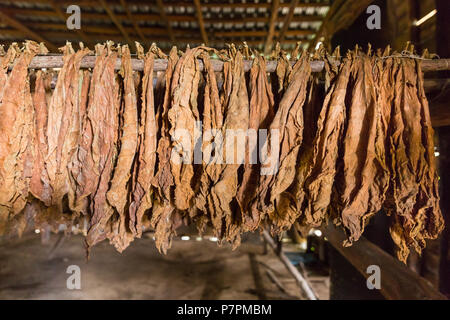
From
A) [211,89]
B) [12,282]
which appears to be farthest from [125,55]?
[12,282]

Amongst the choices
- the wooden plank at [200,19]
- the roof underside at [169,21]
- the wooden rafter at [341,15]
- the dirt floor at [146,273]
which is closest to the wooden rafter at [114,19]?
the roof underside at [169,21]

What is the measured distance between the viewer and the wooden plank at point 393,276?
9.07 feet

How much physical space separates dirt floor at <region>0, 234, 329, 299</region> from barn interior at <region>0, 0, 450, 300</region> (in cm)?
3

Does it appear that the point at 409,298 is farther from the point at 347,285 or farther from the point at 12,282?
the point at 12,282

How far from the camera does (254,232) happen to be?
5.77 meters

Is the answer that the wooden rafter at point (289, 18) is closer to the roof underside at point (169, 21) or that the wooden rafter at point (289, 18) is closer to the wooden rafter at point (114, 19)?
the roof underside at point (169, 21)

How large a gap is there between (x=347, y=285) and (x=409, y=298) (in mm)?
2418

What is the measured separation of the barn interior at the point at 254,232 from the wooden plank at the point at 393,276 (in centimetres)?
1

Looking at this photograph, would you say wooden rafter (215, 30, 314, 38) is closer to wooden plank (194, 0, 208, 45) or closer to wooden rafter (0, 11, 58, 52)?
wooden plank (194, 0, 208, 45)

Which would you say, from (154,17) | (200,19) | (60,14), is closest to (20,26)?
(60,14)

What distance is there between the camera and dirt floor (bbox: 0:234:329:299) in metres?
7.37

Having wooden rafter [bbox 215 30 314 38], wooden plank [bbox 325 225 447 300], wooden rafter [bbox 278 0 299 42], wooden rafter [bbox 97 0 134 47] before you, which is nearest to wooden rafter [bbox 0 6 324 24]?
wooden rafter [bbox 97 0 134 47]

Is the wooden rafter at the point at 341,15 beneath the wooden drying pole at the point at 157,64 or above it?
above

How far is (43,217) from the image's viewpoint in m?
1.99
